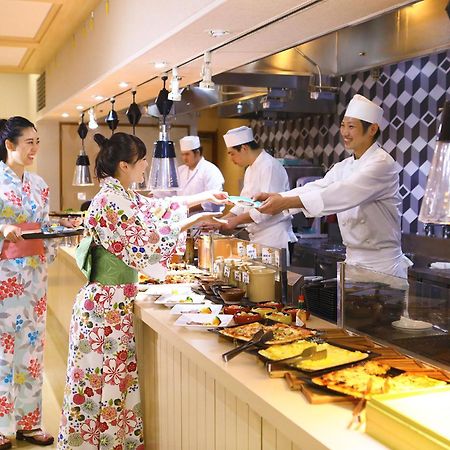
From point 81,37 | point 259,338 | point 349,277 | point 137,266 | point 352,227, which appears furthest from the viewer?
point 81,37

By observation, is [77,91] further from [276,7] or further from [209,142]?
[209,142]

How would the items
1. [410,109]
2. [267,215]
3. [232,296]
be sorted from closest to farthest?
[232,296]
[267,215]
[410,109]

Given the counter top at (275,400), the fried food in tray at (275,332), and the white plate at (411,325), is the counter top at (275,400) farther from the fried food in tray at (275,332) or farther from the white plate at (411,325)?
the white plate at (411,325)

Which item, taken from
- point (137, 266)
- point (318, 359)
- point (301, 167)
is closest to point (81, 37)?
point (301, 167)

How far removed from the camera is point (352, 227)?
12.8 ft

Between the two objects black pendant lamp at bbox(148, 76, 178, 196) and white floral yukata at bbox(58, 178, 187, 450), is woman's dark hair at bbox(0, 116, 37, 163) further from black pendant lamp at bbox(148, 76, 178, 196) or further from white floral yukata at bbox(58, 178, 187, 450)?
white floral yukata at bbox(58, 178, 187, 450)

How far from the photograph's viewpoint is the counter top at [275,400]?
170cm

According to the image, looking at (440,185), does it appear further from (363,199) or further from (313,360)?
(363,199)

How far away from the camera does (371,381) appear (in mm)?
2004

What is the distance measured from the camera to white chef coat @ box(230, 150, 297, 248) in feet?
17.0

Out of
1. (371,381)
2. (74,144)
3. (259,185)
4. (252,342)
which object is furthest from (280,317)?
(74,144)

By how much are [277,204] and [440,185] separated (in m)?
2.17

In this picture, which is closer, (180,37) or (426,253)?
(180,37)

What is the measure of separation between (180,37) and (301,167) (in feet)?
12.3
